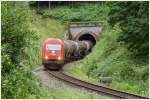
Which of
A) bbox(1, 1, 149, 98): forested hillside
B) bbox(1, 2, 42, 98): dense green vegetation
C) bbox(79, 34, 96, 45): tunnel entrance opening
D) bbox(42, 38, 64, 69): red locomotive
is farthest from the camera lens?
bbox(79, 34, 96, 45): tunnel entrance opening

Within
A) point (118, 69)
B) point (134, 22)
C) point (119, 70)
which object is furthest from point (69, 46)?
point (134, 22)

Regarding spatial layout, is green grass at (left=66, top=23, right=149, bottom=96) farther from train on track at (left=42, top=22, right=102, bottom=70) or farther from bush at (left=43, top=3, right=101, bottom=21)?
bush at (left=43, top=3, right=101, bottom=21)

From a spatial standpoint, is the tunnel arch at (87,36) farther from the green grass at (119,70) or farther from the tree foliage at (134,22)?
the tree foliage at (134,22)

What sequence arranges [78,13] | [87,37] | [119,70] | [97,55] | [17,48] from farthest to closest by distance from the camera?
[78,13] → [87,37] → [97,55] → [119,70] → [17,48]

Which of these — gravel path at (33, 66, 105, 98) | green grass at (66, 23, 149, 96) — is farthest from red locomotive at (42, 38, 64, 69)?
green grass at (66, 23, 149, 96)

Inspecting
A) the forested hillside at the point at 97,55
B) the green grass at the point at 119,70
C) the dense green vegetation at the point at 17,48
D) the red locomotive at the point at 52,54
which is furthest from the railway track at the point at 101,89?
the red locomotive at the point at 52,54

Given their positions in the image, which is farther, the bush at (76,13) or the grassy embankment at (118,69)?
the bush at (76,13)

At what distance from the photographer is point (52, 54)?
31.0 meters

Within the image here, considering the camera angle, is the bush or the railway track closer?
the railway track

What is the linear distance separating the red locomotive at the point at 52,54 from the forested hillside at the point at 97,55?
1075 mm

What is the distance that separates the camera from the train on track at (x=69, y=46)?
102ft

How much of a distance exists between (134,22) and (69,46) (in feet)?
39.8

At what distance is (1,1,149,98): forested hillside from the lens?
14641 millimetres

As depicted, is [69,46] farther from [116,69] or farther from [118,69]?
[118,69]
